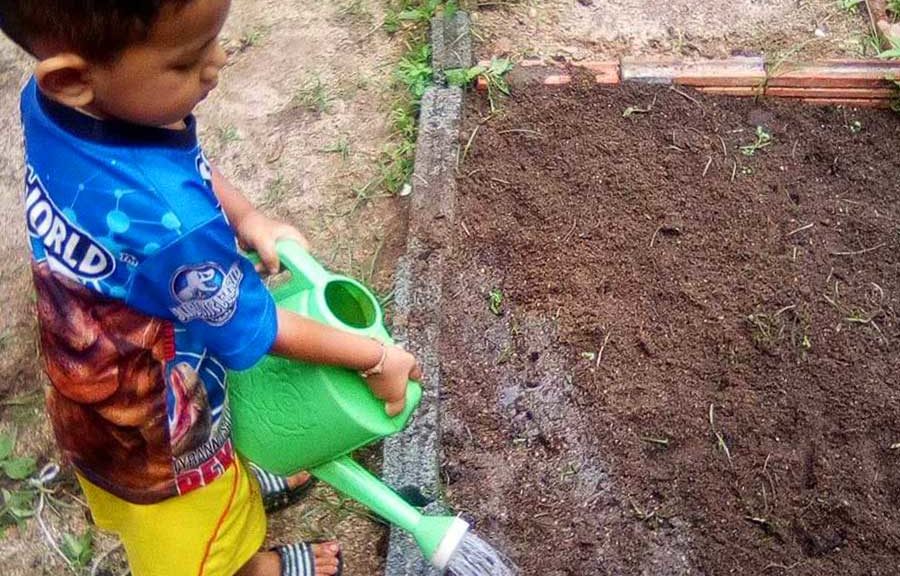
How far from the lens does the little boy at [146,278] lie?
4.21ft

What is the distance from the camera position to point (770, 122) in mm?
2908

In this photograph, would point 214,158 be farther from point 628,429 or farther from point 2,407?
point 628,429

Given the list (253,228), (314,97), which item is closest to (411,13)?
(314,97)

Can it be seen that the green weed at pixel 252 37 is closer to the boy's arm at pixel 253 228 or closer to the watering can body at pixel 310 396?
the boy's arm at pixel 253 228

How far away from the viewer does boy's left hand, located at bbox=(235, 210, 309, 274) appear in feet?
5.74

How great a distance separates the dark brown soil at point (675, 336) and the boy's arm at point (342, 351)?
0.66 meters

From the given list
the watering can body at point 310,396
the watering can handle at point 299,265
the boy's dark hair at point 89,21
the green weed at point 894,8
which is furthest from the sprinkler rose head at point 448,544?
the green weed at point 894,8

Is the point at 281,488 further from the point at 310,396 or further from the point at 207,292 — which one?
the point at 207,292

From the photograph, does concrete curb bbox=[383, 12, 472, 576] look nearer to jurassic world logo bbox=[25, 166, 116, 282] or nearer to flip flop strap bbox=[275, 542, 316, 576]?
flip flop strap bbox=[275, 542, 316, 576]

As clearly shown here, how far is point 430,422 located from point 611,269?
65 centimetres

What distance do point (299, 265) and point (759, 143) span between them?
1.65 metres

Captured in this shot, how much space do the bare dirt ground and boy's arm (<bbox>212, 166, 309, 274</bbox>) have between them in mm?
1564

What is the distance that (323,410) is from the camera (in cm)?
169

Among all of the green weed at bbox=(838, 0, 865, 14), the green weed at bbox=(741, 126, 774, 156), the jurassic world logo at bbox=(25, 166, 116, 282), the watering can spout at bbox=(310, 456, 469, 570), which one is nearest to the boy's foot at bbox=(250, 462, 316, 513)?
the watering can spout at bbox=(310, 456, 469, 570)
